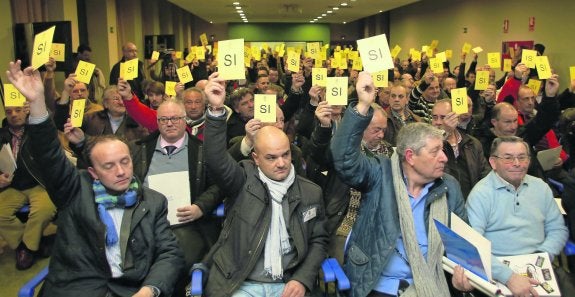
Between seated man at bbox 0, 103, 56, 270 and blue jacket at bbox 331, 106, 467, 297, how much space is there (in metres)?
2.81

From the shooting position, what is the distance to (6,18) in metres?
6.61

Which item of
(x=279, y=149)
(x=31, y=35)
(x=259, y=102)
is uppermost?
(x=31, y=35)

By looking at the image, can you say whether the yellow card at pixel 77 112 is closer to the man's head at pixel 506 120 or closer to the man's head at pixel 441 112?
the man's head at pixel 441 112

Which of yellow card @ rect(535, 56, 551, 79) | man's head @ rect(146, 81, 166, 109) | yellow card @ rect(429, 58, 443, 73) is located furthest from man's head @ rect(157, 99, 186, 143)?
yellow card @ rect(429, 58, 443, 73)

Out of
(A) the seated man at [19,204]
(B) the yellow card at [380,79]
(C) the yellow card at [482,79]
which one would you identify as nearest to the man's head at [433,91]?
(C) the yellow card at [482,79]

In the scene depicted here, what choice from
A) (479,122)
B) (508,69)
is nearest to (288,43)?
(508,69)

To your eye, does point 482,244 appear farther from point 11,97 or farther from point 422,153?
point 11,97

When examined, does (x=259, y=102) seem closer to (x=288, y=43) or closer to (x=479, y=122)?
(x=479, y=122)

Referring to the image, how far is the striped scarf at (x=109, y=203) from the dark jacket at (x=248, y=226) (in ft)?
1.31

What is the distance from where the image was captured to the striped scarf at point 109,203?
229cm

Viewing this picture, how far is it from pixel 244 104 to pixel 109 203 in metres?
2.19

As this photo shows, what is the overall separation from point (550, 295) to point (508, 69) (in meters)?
5.58

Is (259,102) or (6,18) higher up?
(6,18)

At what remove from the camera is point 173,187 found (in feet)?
9.82
